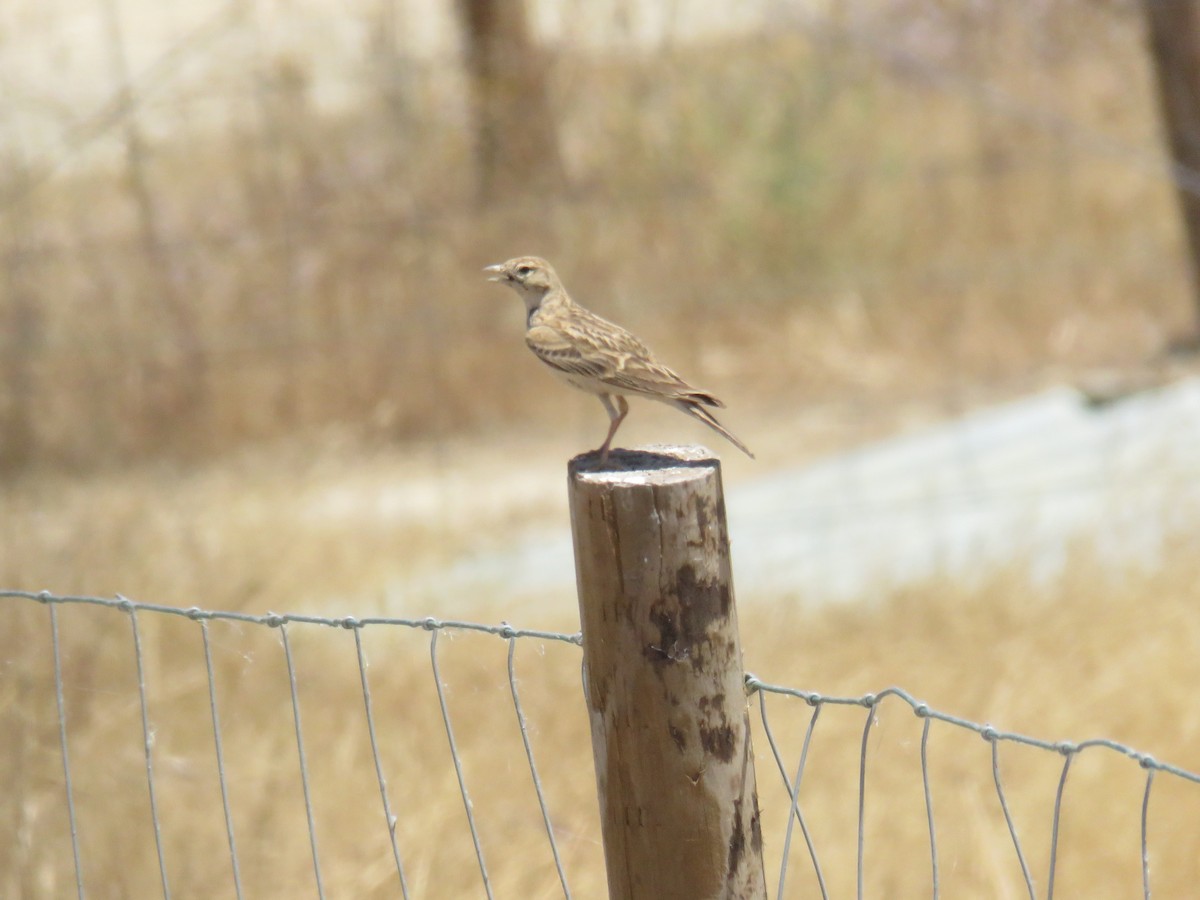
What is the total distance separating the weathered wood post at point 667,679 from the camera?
227 centimetres

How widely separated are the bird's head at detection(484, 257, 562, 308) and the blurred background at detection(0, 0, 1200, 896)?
3.70 meters

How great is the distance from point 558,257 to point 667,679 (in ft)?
33.8

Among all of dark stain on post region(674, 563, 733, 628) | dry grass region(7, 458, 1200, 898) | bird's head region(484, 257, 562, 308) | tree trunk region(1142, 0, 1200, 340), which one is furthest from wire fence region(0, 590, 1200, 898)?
tree trunk region(1142, 0, 1200, 340)

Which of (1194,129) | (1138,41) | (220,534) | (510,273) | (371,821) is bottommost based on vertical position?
(371,821)

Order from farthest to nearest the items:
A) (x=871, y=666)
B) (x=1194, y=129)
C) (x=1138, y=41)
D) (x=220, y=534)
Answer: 1. (x=1138, y=41)
2. (x=1194, y=129)
3. (x=220, y=534)
4. (x=871, y=666)

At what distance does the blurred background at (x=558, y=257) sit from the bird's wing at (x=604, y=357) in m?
4.29

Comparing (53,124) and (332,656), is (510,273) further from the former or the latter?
(53,124)

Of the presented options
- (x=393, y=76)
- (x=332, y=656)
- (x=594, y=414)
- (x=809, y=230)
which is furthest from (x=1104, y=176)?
(x=332, y=656)

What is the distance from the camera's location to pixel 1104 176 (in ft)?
45.3

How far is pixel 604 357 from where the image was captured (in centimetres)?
350

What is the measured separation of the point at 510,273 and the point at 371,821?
5.24 ft

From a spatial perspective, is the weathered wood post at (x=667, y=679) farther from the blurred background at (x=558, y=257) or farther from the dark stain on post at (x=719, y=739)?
the blurred background at (x=558, y=257)

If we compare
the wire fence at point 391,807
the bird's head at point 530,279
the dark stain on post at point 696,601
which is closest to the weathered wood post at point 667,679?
the dark stain on post at point 696,601

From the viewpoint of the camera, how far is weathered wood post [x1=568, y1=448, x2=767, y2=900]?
7.44ft
